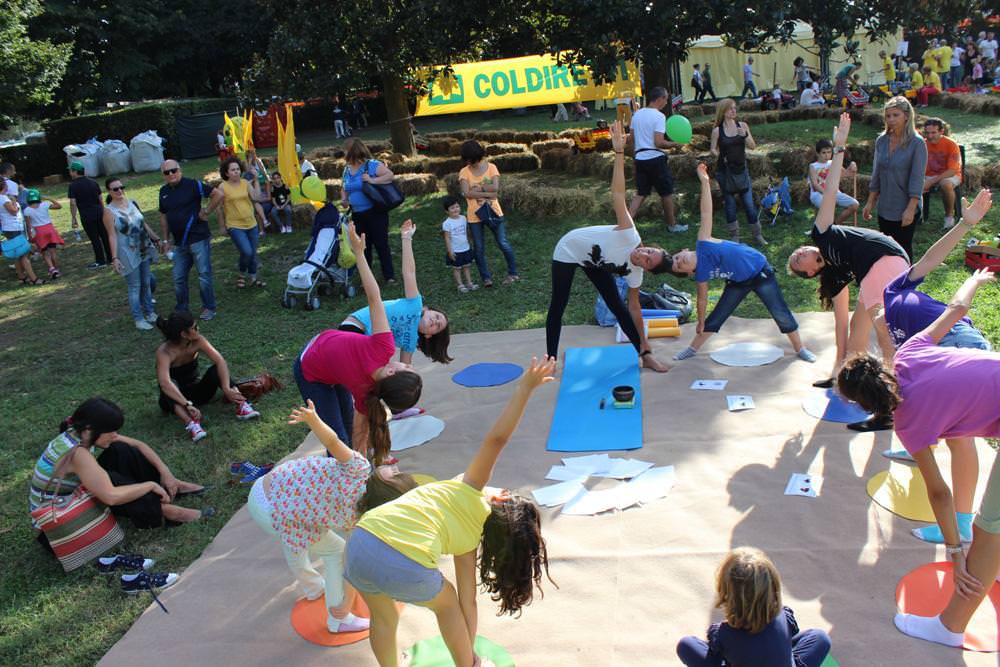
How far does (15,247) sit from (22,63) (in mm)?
11945

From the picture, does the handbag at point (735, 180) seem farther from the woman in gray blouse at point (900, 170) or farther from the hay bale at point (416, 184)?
the hay bale at point (416, 184)

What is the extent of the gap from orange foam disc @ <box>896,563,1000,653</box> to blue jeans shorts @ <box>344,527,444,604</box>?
233 cm

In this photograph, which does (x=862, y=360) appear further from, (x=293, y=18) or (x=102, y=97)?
(x=102, y=97)

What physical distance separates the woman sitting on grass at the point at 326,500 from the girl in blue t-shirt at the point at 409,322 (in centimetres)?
154

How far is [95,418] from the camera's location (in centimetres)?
507

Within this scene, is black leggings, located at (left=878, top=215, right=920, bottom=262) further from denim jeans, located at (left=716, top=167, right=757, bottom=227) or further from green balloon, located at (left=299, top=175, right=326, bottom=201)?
green balloon, located at (left=299, top=175, right=326, bottom=201)

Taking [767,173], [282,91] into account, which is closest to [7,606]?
[767,173]

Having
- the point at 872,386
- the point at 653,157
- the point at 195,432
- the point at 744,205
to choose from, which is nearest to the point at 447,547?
the point at 872,386

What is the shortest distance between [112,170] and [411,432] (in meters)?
21.5

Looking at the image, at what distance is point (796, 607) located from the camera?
4070mm

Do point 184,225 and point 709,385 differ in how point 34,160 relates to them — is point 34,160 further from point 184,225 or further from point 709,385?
point 709,385

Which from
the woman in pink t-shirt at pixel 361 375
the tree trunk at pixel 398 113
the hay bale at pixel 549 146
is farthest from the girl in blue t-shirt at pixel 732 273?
the tree trunk at pixel 398 113

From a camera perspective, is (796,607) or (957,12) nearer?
(796,607)

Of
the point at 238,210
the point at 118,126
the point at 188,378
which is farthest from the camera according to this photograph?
the point at 118,126
